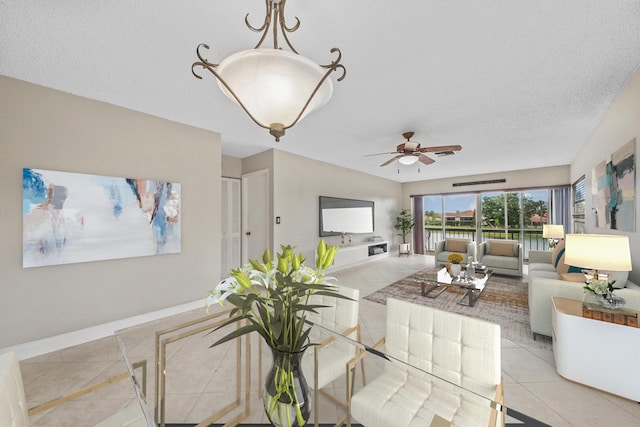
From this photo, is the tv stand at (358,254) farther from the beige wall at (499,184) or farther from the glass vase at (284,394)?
the glass vase at (284,394)

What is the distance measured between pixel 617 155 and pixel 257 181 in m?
4.91

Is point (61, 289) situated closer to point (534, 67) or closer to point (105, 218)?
point (105, 218)

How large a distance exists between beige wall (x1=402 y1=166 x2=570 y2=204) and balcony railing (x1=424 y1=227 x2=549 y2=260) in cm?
120

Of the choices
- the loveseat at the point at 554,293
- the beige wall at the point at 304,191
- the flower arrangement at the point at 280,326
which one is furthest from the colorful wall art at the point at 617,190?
the beige wall at the point at 304,191

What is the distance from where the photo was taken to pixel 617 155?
257 cm

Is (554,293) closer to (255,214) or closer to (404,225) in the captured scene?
(255,214)

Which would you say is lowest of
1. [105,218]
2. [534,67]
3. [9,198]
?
[105,218]

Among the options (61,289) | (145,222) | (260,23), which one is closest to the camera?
(260,23)

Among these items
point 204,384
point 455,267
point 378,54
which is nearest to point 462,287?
point 455,267

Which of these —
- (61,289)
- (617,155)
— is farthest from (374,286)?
(61,289)

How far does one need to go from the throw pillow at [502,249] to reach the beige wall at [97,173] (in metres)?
5.74

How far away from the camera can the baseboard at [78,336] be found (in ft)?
7.44

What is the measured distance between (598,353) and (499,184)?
607 cm

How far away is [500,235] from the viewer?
23.3 feet
